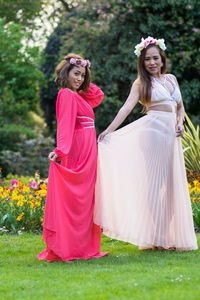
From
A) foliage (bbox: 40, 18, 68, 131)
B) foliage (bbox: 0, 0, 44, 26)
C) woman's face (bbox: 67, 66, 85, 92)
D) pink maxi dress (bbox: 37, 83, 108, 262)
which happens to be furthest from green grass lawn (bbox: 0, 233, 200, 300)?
foliage (bbox: 0, 0, 44, 26)

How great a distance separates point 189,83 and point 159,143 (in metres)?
6.77

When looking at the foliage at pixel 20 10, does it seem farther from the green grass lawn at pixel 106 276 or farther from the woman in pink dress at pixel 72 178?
the green grass lawn at pixel 106 276

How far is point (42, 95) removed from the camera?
599 inches

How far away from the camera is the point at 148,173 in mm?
4777

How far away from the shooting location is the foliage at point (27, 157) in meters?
11.0

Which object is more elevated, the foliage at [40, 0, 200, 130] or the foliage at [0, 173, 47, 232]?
the foliage at [40, 0, 200, 130]

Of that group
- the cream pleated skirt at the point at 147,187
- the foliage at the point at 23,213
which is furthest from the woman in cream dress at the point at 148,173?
the foliage at the point at 23,213

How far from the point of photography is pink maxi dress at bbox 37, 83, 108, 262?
14.6 feet

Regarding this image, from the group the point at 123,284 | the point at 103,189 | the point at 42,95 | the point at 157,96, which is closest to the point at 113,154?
the point at 103,189

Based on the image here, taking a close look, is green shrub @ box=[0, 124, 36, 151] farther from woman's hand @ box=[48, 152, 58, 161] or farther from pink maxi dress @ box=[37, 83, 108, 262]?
woman's hand @ box=[48, 152, 58, 161]

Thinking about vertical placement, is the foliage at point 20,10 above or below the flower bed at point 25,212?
above

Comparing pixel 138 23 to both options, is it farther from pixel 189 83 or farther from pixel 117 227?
pixel 117 227

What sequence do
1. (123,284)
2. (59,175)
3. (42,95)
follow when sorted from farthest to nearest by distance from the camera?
(42,95) → (59,175) → (123,284)

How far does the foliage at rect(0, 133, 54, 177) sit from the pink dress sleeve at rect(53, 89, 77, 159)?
6.49 m
